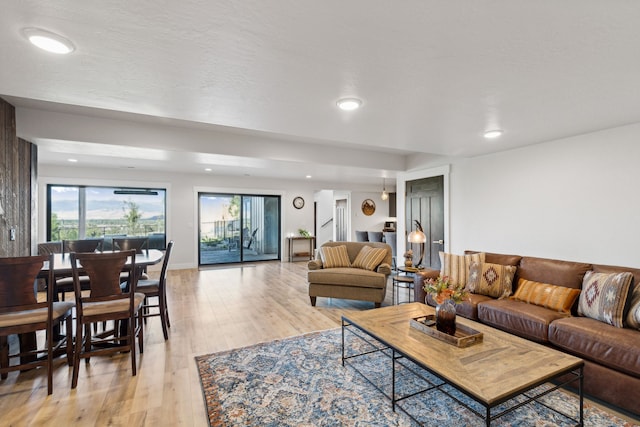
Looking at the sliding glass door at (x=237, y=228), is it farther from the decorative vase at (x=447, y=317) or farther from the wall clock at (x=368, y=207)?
the decorative vase at (x=447, y=317)

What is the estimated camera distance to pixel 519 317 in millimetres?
2617

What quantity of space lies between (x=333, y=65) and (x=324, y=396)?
229cm

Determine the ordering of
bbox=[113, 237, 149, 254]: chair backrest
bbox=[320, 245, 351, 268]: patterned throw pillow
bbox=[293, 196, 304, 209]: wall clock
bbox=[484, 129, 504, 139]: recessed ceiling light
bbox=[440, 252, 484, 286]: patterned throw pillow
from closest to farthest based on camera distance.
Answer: bbox=[484, 129, 504, 139]: recessed ceiling light < bbox=[440, 252, 484, 286]: patterned throw pillow < bbox=[113, 237, 149, 254]: chair backrest < bbox=[320, 245, 351, 268]: patterned throw pillow < bbox=[293, 196, 304, 209]: wall clock

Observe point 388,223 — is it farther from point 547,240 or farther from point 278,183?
point 547,240

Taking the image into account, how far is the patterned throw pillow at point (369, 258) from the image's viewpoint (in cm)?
439

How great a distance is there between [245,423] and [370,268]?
9.26 feet

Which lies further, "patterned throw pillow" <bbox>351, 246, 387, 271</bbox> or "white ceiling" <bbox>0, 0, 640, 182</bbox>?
"patterned throw pillow" <bbox>351, 246, 387, 271</bbox>

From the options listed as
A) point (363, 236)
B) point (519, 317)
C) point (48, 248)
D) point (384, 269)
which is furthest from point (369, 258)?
point (48, 248)

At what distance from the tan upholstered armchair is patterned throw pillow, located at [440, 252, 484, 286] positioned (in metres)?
0.82

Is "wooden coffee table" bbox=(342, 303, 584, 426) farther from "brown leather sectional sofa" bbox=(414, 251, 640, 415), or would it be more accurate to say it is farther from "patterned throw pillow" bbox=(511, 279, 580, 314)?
"patterned throw pillow" bbox=(511, 279, 580, 314)

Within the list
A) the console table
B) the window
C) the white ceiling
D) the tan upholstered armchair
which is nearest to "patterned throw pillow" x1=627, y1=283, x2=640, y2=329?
the white ceiling

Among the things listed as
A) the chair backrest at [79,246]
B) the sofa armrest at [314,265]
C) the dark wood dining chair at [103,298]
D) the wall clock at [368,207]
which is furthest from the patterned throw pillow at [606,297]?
the wall clock at [368,207]

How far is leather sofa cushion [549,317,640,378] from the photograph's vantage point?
6.38ft

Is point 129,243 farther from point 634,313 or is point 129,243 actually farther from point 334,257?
point 634,313
